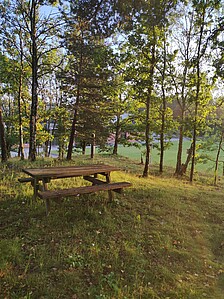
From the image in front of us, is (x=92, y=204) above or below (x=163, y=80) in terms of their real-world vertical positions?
below

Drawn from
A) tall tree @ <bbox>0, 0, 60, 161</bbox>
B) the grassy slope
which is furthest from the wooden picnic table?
tall tree @ <bbox>0, 0, 60, 161</bbox>

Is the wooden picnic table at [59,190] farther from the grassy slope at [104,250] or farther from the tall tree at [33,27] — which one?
the tall tree at [33,27]

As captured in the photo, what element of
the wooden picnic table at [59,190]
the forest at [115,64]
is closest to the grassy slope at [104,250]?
the wooden picnic table at [59,190]

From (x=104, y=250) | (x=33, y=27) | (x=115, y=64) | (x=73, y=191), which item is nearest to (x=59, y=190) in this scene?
(x=73, y=191)

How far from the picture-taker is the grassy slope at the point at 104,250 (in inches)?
101

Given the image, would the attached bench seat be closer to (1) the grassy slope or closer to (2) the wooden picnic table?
(2) the wooden picnic table

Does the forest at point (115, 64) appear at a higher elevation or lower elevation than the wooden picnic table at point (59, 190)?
higher

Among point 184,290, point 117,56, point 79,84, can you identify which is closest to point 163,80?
point 117,56

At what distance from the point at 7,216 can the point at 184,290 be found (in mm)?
2980

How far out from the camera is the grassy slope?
2576mm

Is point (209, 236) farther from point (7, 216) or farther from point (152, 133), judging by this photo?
point (152, 133)

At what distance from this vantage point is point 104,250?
330cm

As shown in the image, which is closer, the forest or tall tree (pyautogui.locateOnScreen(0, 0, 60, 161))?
the forest

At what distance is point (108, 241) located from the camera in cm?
357
